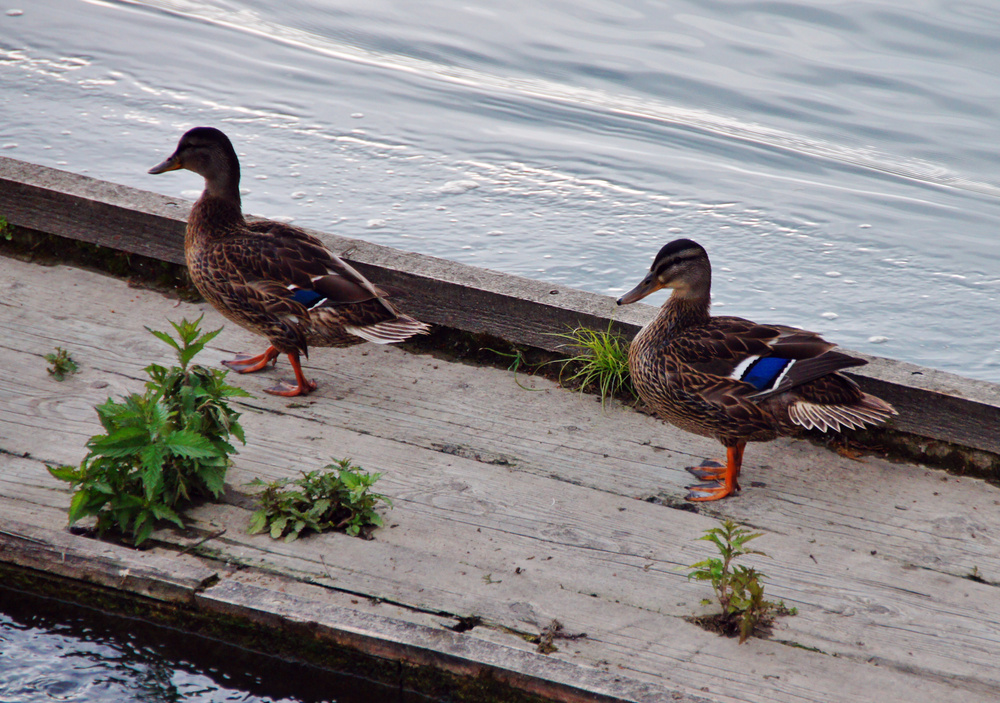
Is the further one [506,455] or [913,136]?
[913,136]

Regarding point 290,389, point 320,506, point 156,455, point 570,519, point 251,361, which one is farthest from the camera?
point 251,361

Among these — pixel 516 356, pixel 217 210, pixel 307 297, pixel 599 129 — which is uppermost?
pixel 599 129

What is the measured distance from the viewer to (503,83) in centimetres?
732

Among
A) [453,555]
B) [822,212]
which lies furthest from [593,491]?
[822,212]

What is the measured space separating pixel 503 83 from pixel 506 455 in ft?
15.7

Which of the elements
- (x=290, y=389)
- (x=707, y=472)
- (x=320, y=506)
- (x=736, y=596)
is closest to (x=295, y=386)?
(x=290, y=389)

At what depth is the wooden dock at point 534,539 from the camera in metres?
2.29

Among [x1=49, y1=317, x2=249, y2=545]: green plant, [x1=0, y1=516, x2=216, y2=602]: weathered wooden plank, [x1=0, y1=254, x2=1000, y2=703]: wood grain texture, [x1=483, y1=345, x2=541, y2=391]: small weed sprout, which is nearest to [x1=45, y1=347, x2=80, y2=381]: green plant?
[x1=0, y1=254, x2=1000, y2=703]: wood grain texture

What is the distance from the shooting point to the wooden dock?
2287 millimetres

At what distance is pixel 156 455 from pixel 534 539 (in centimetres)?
107

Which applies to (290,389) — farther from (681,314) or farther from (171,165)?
(681,314)

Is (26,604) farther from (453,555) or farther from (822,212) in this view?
(822,212)

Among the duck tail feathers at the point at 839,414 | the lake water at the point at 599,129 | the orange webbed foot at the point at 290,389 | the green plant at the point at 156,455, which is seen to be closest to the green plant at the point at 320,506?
the green plant at the point at 156,455

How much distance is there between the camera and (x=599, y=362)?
3545mm
